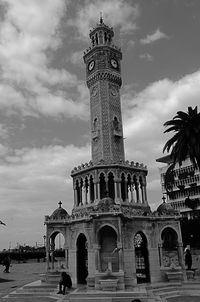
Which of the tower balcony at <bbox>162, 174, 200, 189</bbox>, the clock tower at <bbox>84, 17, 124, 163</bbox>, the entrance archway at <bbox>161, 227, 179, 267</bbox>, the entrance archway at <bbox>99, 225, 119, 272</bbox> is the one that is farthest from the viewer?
the tower balcony at <bbox>162, 174, 200, 189</bbox>

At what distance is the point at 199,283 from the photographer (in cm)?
2739

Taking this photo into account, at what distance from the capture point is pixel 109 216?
28.0 m

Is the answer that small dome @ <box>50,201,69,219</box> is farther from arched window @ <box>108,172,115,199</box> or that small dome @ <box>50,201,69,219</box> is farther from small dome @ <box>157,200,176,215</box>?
small dome @ <box>157,200,176,215</box>

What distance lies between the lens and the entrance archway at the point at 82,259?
100 feet

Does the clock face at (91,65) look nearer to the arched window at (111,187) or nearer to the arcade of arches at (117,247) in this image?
the arched window at (111,187)

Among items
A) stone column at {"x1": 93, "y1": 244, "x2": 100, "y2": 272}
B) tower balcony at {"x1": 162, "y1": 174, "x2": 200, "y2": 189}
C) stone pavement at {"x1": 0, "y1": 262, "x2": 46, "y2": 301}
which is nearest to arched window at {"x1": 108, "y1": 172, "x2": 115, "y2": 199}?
stone column at {"x1": 93, "y1": 244, "x2": 100, "y2": 272}

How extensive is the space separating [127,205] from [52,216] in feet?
25.9

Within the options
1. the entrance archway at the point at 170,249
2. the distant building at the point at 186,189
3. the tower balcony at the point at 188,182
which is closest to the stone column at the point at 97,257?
the entrance archway at the point at 170,249

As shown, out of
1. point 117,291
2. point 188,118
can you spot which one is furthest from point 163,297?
point 188,118

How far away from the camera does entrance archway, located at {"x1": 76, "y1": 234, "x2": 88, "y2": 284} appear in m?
30.6

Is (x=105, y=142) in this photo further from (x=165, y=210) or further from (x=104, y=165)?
(x=165, y=210)

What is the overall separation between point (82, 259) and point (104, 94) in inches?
737

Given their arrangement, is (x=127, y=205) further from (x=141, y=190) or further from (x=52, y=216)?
(x=52, y=216)

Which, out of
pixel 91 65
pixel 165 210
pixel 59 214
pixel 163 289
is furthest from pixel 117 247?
pixel 91 65
